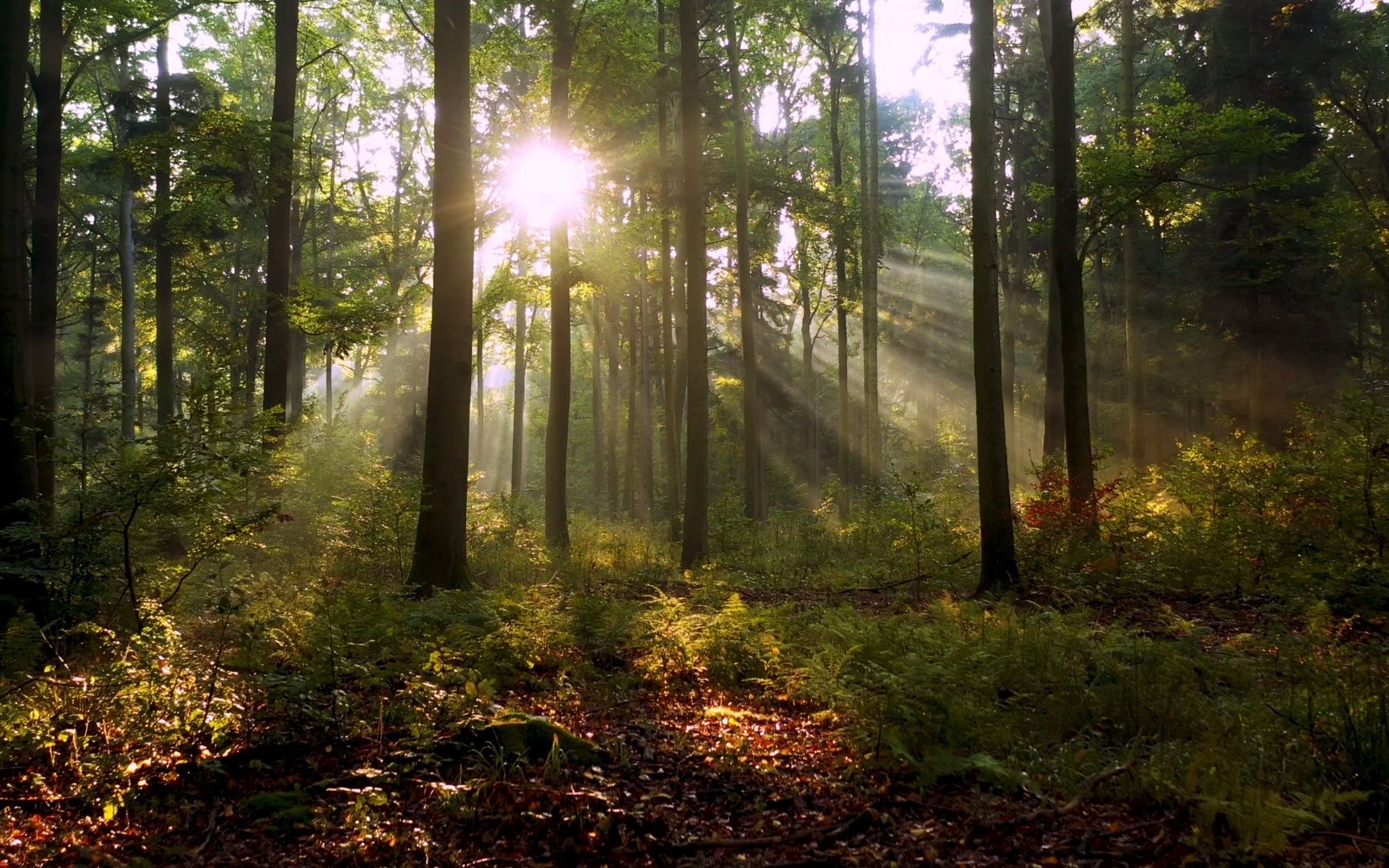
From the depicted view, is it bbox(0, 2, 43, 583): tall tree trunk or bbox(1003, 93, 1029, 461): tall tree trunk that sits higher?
bbox(1003, 93, 1029, 461): tall tree trunk

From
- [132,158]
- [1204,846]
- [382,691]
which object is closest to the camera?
[1204,846]

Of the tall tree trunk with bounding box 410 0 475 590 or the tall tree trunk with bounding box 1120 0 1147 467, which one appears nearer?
the tall tree trunk with bounding box 410 0 475 590

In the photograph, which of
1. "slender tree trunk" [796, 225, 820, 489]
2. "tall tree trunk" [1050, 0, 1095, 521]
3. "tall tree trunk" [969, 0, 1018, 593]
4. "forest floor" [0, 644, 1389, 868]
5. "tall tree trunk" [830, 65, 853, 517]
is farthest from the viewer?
"slender tree trunk" [796, 225, 820, 489]

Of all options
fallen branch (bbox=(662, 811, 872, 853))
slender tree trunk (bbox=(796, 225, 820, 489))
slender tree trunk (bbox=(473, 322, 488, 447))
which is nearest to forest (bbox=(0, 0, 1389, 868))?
fallen branch (bbox=(662, 811, 872, 853))

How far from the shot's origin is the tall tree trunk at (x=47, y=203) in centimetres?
1062

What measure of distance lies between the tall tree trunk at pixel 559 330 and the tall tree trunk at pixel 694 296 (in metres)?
2.70

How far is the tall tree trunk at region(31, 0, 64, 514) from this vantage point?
1062 centimetres

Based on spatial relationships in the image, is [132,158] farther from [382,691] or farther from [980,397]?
[980,397]

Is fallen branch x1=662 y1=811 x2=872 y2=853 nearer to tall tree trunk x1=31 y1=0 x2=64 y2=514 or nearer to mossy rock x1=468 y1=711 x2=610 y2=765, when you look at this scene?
mossy rock x1=468 y1=711 x2=610 y2=765

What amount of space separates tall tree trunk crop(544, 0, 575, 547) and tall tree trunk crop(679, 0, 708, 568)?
2698mm

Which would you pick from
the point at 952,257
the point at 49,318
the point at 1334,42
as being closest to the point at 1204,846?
the point at 49,318

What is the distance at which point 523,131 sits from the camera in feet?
55.4

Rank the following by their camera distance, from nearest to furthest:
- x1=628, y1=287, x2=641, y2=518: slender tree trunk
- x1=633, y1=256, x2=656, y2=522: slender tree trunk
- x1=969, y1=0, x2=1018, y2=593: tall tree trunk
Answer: x1=969, y1=0, x2=1018, y2=593: tall tree trunk → x1=633, y1=256, x2=656, y2=522: slender tree trunk → x1=628, y1=287, x2=641, y2=518: slender tree trunk

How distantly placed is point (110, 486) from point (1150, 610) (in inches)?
397
